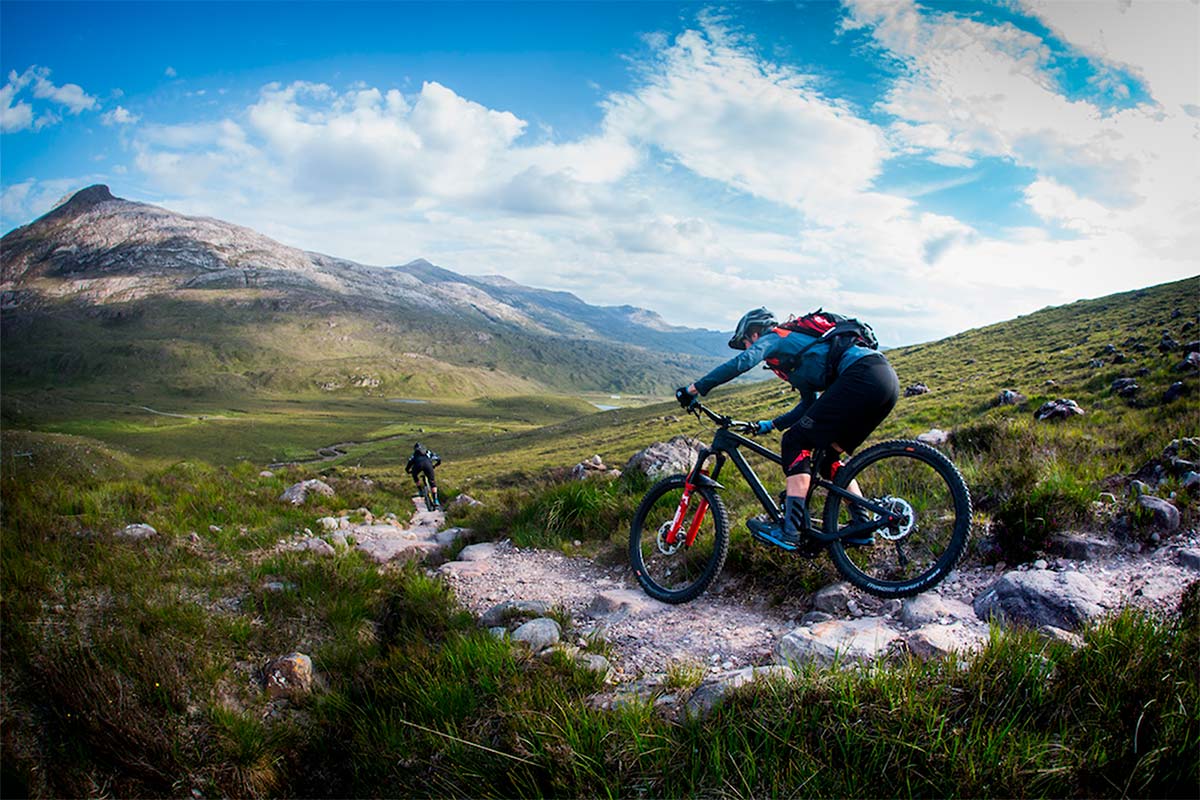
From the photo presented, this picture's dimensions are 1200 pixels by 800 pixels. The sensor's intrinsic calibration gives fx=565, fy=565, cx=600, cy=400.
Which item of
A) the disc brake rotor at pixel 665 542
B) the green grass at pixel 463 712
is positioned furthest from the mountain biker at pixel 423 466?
the disc brake rotor at pixel 665 542

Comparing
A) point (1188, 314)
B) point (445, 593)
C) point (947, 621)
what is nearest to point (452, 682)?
point (445, 593)

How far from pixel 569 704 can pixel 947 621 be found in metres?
3.30

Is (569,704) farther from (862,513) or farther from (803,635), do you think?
(862,513)

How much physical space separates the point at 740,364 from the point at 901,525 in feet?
6.93

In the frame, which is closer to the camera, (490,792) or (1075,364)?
(490,792)

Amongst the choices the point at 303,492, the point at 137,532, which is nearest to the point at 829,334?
the point at 137,532

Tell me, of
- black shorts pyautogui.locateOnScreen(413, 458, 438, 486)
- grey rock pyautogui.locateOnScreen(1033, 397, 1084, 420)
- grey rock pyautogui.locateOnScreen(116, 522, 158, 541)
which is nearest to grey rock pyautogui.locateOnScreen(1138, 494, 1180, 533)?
grey rock pyautogui.locateOnScreen(1033, 397, 1084, 420)

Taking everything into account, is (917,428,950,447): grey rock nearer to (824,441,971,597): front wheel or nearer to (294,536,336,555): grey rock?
(824,441,971,597): front wheel

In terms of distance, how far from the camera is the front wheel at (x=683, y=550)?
5.94 m

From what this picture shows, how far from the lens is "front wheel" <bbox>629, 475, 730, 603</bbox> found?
5938 mm

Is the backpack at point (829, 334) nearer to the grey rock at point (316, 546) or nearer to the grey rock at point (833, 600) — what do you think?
the grey rock at point (833, 600)

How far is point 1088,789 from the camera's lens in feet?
7.66

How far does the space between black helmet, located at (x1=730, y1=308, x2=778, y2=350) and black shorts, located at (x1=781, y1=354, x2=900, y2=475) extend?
1.13 m

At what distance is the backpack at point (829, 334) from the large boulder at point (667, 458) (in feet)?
14.0
